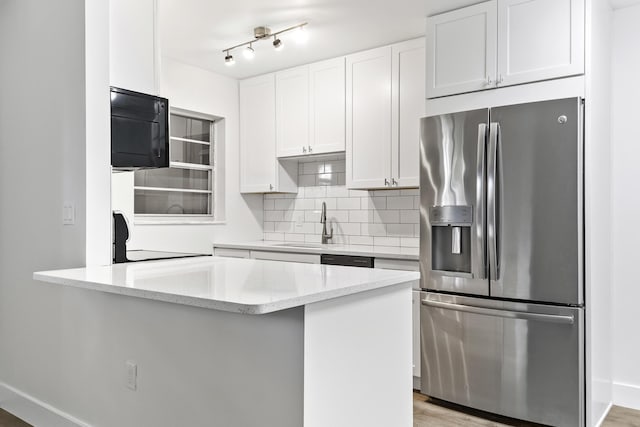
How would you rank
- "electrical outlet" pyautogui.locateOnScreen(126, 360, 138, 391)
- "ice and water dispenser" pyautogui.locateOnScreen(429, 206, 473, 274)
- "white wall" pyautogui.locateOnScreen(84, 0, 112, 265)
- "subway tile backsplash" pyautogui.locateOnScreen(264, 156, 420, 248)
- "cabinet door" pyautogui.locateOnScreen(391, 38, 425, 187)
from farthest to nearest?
"subway tile backsplash" pyautogui.locateOnScreen(264, 156, 420, 248), "cabinet door" pyautogui.locateOnScreen(391, 38, 425, 187), "ice and water dispenser" pyautogui.locateOnScreen(429, 206, 473, 274), "white wall" pyautogui.locateOnScreen(84, 0, 112, 265), "electrical outlet" pyautogui.locateOnScreen(126, 360, 138, 391)

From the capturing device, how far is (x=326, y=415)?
1.67 m

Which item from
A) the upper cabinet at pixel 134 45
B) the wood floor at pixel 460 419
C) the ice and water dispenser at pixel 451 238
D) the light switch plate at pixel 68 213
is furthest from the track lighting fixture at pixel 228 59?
the wood floor at pixel 460 419

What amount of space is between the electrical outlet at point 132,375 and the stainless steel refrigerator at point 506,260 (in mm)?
1746

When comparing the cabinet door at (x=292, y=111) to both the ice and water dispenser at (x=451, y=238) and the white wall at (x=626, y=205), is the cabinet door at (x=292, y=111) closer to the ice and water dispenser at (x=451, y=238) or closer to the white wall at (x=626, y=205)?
the ice and water dispenser at (x=451, y=238)

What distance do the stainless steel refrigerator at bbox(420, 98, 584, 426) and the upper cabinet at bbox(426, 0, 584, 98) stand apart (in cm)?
22

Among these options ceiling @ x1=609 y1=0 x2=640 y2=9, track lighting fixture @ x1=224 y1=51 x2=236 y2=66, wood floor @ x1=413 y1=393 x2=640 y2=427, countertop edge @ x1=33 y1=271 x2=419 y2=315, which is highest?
ceiling @ x1=609 y1=0 x2=640 y2=9

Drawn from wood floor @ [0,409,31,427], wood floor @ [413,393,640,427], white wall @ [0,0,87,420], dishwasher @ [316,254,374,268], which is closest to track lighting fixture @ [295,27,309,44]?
white wall @ [0,0,87,420]

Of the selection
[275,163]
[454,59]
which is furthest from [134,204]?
[454,59]

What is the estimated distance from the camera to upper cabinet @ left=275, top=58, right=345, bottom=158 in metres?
4.04

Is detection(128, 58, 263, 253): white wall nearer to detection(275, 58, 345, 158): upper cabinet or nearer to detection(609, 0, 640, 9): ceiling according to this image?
detection(275, 58, 345, 158): upper cabinet

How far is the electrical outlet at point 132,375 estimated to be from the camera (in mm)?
2164

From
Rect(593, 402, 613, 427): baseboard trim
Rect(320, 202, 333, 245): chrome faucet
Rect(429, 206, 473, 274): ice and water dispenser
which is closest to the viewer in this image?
Rect(593, 402, 613, 427): baseboard trim

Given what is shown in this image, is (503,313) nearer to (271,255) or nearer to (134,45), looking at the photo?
(271,255)

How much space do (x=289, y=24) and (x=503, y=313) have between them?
2.36 metres
